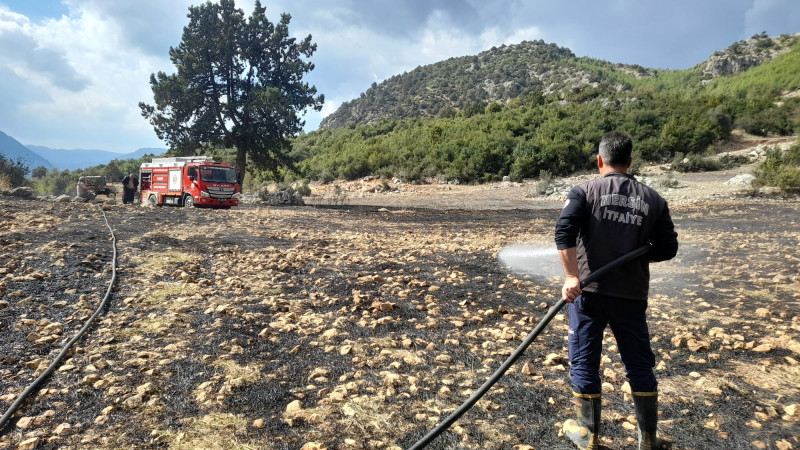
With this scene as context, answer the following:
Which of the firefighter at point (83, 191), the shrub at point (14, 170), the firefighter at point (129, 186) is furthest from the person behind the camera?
the firefighter at point (83, 191)

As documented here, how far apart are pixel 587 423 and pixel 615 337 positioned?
572 mm

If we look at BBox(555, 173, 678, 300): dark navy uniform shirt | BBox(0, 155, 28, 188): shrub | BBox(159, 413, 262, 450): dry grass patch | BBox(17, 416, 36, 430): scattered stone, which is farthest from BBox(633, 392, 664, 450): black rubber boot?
BBox(0, 155, 28, 188): shrub

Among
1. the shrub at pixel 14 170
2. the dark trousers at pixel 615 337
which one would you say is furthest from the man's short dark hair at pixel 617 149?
the shrub at pixel 14 170

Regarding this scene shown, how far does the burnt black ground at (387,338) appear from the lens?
277 centimetres

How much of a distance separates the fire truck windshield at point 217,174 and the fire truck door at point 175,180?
75.8 inches

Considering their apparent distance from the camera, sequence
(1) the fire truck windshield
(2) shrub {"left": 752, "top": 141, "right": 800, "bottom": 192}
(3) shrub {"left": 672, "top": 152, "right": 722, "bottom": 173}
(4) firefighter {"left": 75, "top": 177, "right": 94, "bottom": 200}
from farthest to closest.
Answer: (4) firefighter {"left": 75, "top": 177, "right": 94, "bottom": 200}, (3) shrub {"left": 672, "top": 152, "right": 722, "bottom": 173}, (1) the fire truck windshield, (2) shrub {"left": 752, "top": 141, "right": 800, "bottom": 192}

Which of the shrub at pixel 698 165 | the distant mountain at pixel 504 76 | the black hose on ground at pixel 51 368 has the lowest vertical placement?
the black hose on ground at pixel 51 368

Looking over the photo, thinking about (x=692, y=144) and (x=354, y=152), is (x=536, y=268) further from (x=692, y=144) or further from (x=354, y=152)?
(x=354, y=152)

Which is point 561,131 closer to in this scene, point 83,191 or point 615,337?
point 83,191

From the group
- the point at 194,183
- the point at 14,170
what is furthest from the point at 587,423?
the point at 14,170

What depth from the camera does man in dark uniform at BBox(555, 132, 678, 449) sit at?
260cm

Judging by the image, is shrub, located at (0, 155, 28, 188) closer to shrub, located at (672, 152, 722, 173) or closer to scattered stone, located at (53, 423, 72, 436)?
scattered stone, located at (53, 423, 72, 436)

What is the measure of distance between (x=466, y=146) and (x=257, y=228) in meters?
23.2

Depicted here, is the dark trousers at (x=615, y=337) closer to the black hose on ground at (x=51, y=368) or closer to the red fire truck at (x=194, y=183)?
the black hose on ground at (x=51, y=368)
